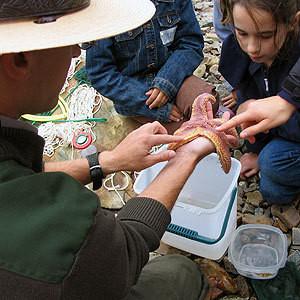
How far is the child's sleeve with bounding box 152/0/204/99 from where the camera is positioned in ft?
9.08

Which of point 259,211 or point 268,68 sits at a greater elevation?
point 268,68

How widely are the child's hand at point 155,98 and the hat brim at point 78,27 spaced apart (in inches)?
54.3

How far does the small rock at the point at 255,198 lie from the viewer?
2.42 m

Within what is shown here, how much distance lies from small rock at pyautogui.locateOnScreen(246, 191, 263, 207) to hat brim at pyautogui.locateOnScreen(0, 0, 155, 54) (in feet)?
4.34

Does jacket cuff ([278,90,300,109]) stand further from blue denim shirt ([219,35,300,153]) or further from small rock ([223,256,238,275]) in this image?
small rock ([223,256,238,275])

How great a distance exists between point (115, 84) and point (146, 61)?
216 mm

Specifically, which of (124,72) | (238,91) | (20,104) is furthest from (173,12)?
(20,104)

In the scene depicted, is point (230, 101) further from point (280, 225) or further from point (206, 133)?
point (206, 133)

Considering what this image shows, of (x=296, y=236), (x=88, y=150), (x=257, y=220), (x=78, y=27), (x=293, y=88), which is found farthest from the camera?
(x=88, y=150)

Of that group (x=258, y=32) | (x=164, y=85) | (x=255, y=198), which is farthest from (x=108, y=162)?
(x=164, y=85)

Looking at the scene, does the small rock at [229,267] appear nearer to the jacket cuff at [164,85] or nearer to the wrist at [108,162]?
the wrist at [108,162]

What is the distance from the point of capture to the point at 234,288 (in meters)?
2.02

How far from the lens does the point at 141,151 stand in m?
1.77

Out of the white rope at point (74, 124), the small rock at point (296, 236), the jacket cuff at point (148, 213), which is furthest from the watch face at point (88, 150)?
the jacket cuff at point (148, 213)
